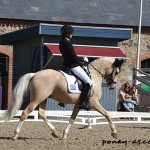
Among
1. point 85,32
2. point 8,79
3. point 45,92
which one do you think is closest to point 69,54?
point 45,92

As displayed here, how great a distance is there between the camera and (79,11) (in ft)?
95.8

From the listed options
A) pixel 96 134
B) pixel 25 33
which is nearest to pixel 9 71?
pixel 25 33

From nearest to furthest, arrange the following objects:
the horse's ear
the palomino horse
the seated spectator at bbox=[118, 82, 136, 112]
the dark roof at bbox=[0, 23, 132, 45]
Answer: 1. the palomino horse
2. the horse's ear
3. the dark roof at bbox=[0, 23, 132, 45]
4. the seated spectator at bbox=[118, 82, 136, 112]

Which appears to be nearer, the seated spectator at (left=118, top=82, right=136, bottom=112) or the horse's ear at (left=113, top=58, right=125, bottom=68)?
the horse's ear at (left=113, top=58, right=125, bottom=68)

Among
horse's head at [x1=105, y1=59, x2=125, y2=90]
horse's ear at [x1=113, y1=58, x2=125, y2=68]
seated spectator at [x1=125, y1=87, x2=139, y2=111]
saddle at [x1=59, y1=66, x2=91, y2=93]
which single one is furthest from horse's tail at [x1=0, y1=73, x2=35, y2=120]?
seated spectator at [x1=125, y1=87, x2=139, y2=111]

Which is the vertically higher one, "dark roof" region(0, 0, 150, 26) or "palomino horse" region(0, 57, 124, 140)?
"dark roof" region(0, 0, 150, 26)

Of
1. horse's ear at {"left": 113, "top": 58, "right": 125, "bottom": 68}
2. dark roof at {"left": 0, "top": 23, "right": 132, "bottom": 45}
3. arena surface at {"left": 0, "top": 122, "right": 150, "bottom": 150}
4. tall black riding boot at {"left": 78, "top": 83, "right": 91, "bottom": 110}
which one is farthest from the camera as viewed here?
dark roof at {"left": 0, "top": 23, "right": 132, "bottom": 45}

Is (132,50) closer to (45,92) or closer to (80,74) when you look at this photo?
(80,74)

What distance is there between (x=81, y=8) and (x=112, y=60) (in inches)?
634

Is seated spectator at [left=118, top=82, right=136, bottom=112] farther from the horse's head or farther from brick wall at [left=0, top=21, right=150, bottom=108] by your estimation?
the horse's head

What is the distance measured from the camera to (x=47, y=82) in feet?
41.3

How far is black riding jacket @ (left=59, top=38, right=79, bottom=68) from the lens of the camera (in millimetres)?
12656

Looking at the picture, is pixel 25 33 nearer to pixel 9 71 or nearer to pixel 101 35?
pixel 101 35

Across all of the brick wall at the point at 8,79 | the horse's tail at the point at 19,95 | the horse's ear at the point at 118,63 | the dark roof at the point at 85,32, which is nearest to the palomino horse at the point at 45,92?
the horse's tail at the point at 19,95
